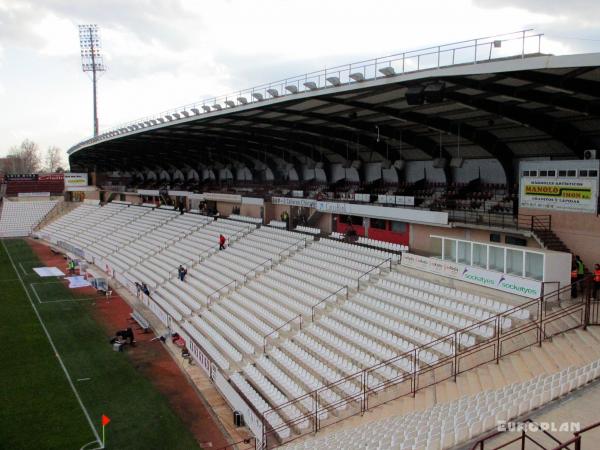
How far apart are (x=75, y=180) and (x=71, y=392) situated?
49.6 m

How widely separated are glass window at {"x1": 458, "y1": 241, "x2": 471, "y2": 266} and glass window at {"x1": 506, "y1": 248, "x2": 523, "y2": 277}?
1.68 meters

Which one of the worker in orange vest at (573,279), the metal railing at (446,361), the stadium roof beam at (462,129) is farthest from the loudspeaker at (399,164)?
the metal railing at (446,361)

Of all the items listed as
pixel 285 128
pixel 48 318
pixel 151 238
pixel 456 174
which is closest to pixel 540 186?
pixel 456 174

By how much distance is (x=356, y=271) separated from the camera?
752 inches

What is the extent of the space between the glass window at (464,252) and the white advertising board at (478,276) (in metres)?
0.48

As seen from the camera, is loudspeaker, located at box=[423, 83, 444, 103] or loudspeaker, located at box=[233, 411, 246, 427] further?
loudspeaker, located at box=[423, 83, 444, 103]

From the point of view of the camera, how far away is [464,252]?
16.0 metres

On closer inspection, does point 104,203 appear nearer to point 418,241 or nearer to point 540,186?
point 418,241

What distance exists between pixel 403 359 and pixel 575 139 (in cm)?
1210

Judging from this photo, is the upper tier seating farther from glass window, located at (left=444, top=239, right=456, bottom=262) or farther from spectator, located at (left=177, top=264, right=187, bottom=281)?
glass window, located at (left=444, top=239, right=456, bottom=262)

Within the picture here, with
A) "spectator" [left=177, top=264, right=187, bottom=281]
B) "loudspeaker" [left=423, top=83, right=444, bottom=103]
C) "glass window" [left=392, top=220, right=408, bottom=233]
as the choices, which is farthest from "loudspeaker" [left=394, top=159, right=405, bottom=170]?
"loudspeaker" [left=423, top=83, right=444, bottom=103]

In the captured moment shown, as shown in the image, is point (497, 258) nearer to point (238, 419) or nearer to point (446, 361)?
point (446, 361)

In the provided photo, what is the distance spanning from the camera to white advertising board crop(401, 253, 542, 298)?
42.5 feet

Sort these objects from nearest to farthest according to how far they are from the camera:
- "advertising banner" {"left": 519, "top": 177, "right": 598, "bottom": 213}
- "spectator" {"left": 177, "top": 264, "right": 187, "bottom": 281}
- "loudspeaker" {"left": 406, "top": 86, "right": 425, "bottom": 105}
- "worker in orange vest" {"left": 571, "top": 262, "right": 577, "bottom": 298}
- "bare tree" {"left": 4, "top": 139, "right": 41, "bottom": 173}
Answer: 1. "worker in orange vest" {"left": 571, "top": 262, "right": 577, "bottom": 298}
2. "advertising banner" {"left": 519, "top": 177, "right": 598, "bottom": 213}
3. "loudspeaker" {"left": 406, "top": 86, "right": 425, "bottom": 105}
4. "spectator" {"left": 177, "top": 264, "right": 187, "bottom": 281}
5. "bare tree" {"left": 4, "top": 139, "right": 41, "bottom": 173}
